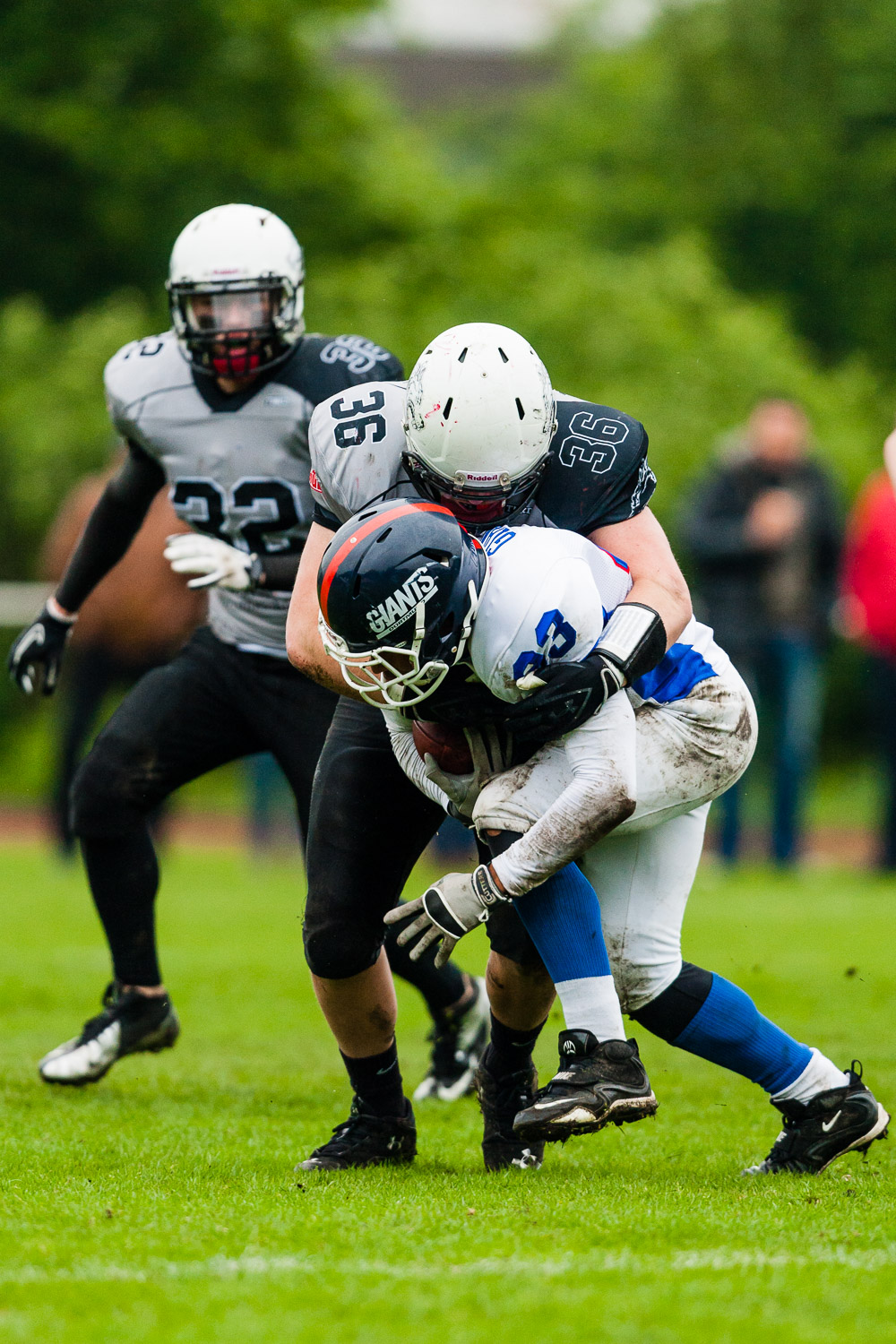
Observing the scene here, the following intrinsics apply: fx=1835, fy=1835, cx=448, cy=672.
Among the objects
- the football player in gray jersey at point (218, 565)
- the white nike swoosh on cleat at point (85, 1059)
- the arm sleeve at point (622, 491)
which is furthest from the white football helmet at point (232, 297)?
the white nike swoosh on cleat at point (85, 1059)

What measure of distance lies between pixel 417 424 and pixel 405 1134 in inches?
53.7

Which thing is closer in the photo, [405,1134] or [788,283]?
[405,1134]

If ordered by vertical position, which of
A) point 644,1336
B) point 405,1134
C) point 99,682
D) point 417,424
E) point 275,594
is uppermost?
point 417,424

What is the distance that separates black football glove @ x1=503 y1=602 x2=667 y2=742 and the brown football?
163 millimetres

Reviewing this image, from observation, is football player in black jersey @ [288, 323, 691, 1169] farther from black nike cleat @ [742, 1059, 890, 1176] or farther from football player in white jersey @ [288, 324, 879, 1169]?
black nike cleat @ [742, 1059, 890, 1176]

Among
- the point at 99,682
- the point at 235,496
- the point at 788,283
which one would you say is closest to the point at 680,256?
the point at 788,283

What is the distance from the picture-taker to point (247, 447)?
4.28 metres

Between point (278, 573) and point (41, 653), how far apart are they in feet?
2.56

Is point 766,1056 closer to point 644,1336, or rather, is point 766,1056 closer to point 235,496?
point 644,1336

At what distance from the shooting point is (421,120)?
31.4 meters

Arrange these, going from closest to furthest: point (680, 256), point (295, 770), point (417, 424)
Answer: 1. point (417, 424)
2. point (295, 770)
3. point (680, 256)

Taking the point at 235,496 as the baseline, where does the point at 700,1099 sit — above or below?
below

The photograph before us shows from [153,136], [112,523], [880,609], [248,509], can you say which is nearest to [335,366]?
[248,509]

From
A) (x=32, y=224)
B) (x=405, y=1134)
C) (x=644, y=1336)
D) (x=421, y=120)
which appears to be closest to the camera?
(x=644, y=1336)
